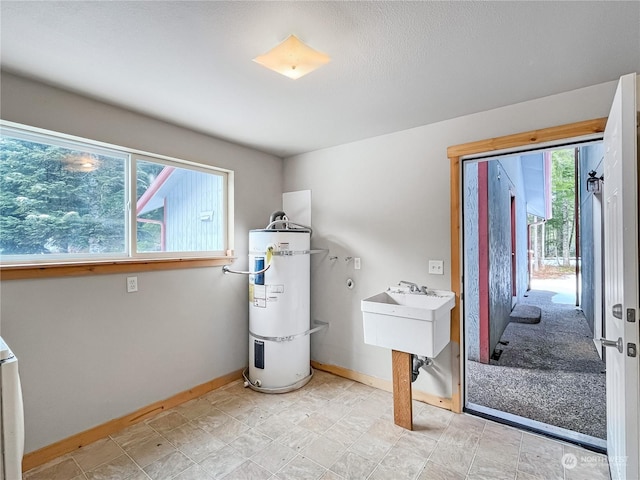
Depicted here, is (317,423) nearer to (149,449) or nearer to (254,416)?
(254,416)

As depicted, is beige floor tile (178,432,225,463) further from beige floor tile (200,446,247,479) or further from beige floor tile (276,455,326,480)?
beige floor tile (276,455,326,480)

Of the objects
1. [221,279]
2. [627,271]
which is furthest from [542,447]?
[221,279]

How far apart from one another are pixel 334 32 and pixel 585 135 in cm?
170

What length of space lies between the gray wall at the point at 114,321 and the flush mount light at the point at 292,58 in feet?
4.44

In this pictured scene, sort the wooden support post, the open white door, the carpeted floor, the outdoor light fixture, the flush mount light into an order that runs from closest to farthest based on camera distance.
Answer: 1. the open white door
2. the flush mount light
3. the wooden support post
4. the carpeted floor
5. the outdoor light fixture

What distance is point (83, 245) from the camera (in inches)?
83.3

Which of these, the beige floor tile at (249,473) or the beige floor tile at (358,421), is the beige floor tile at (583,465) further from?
the beige floor tile at (249,473)

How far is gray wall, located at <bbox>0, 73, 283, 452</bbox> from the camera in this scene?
182 centimetres

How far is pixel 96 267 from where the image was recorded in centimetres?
206

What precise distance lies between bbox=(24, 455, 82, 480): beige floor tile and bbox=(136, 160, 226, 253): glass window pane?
4.58 feet

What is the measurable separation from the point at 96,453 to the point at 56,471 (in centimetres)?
19

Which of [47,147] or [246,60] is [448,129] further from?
[47,147]

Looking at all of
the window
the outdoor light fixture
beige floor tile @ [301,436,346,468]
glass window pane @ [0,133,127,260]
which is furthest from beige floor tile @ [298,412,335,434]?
the outdoor light fixture

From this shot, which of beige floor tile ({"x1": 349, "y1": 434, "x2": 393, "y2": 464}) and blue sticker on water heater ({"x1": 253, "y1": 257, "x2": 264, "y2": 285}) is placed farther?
blue sticker on water heater ({"x1": 253, "y1": 257, "x2": 264, "y2": 285})
